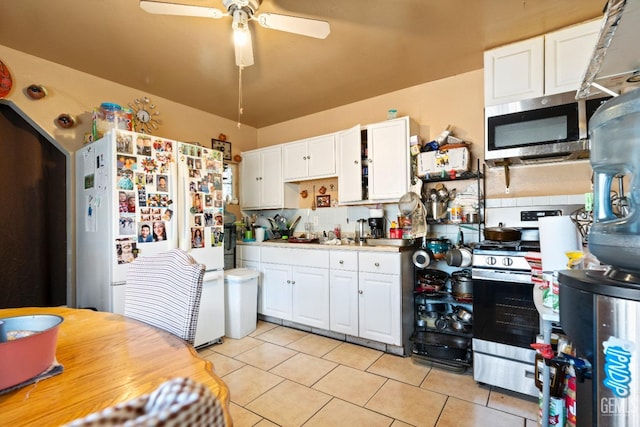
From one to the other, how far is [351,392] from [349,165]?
1.97 metres

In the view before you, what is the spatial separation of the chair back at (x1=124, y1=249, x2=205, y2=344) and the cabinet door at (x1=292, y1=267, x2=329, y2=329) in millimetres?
1788

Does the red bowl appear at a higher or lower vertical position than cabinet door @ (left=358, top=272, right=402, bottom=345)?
higher

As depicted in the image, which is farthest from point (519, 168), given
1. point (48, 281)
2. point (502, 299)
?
point (48, 281)

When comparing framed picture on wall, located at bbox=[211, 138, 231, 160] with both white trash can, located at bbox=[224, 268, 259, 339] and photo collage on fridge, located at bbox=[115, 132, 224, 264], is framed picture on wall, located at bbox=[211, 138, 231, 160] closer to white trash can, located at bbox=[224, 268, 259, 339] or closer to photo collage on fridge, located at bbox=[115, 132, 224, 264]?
photo collage on fridge, located at bbox=[115, 132, 224, 264]

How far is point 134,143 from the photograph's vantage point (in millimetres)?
2314

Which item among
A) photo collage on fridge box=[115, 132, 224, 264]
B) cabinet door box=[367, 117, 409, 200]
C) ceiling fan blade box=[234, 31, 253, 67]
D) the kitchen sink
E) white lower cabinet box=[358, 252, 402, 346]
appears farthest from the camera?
cabinet door box=[367, 117, 409, 200]

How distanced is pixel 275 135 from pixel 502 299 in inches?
126

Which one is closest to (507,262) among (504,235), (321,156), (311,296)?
(504,235)

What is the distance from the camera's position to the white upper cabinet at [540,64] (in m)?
1.98

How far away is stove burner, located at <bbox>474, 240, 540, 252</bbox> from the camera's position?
1.97 meters

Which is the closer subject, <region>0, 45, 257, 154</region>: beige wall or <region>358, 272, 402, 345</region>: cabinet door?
<region>0, 45, 257, 154</region>: beige wall

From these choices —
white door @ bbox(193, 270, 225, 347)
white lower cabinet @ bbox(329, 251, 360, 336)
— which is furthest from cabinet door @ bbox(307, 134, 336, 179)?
white door @ bbox(193, 270, 225, 347)

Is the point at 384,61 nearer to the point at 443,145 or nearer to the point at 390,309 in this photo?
the point at 443,145

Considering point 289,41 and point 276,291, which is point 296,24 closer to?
point 289,41
